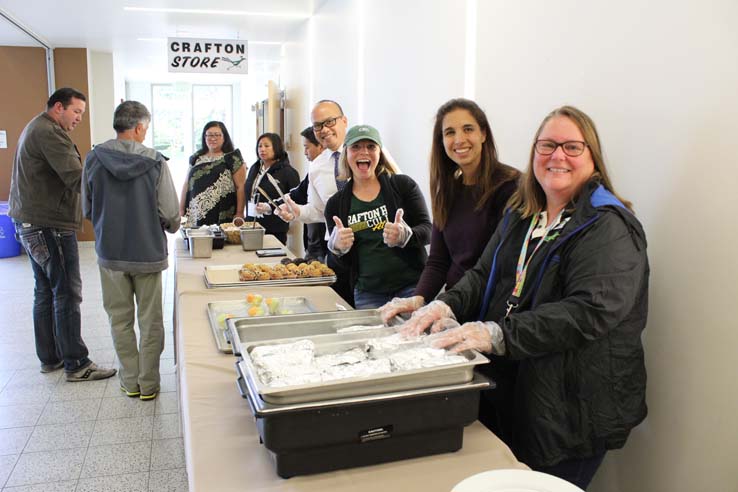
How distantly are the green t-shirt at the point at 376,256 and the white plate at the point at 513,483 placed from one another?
1367mm

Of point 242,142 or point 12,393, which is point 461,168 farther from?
point 242,142

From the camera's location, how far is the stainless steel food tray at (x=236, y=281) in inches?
93.0

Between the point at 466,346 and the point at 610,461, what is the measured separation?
86 centimetres

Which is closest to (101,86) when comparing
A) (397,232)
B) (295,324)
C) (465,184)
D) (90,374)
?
(90,374)

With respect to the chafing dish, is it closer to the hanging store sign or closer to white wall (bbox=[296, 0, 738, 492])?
white wall (bbox=[296, 0, 738, 492])

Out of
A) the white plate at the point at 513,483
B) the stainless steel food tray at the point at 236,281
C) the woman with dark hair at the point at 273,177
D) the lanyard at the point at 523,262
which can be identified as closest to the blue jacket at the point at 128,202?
the stainless steel food tray at the point at 236,281

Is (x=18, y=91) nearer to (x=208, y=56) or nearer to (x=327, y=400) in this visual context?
(x=208, y=56)

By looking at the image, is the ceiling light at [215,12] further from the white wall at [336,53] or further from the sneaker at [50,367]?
the sneaker at [50,367]

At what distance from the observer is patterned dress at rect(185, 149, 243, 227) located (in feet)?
13.0

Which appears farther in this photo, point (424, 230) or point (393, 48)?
point (393, 48)

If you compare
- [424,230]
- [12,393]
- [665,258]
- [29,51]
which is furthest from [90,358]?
[29,51]

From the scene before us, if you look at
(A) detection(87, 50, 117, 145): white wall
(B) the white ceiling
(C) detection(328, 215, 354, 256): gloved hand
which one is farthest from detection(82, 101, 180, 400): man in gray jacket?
(A) detection(87, 50, 117, 145): white wall

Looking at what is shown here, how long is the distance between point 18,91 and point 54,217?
5469 mm

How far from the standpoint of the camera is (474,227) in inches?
71.0
